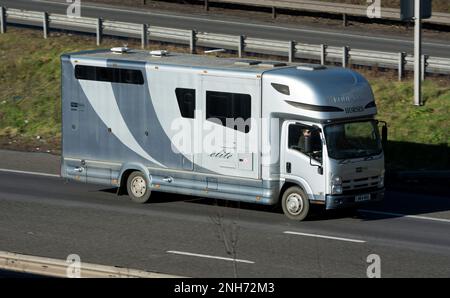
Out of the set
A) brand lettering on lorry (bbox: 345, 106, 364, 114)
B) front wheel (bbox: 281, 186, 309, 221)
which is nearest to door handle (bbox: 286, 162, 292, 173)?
front wheel (bbox: 281, 186, 309, 221)

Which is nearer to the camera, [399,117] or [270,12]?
[399,117]

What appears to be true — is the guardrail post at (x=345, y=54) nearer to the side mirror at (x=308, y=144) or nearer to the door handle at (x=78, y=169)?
the door handle at (x=78, y=169)

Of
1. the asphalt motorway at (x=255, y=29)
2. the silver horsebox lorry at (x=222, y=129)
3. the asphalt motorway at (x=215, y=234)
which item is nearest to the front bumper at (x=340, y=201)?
the silver horsebox lorry at (x=222, y=129)

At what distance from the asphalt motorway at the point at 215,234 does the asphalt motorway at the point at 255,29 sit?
607 inches

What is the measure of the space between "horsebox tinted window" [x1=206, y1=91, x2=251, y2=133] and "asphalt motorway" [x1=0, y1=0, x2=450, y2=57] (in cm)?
1655

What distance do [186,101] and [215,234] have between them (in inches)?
139

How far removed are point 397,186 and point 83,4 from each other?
2515 centimetres

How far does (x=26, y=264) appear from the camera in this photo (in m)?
16.0

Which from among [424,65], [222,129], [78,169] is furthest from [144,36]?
[222,129]

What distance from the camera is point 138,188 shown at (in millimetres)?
24141

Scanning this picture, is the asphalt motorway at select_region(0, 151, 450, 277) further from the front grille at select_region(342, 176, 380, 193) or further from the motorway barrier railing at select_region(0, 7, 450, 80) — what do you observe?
the motorway barrier railing at select_region(0, 7, 450, 80)

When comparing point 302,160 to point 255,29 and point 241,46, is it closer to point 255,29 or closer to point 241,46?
point 241,46

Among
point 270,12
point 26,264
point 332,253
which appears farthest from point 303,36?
point 26,264

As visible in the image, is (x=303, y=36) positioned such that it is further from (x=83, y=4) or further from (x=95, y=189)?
(x=95, y=189)
